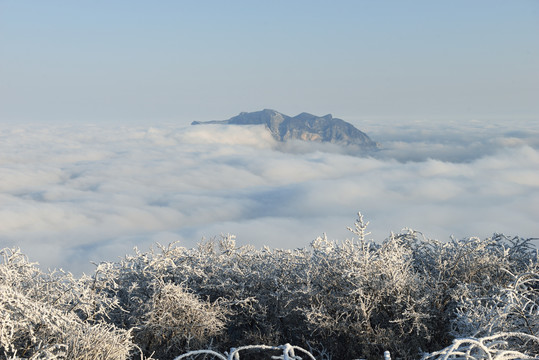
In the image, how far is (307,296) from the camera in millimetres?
11922

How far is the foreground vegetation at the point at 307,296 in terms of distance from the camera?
33.5ft

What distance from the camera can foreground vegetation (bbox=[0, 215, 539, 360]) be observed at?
1021cm

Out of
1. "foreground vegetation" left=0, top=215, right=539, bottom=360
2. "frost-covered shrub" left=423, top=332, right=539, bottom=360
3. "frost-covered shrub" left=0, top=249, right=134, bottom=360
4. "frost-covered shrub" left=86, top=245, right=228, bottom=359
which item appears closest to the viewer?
"frost-covered shrub" left=423, top=332, right=539, bottom=360

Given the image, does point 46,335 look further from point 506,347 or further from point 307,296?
point 506,347

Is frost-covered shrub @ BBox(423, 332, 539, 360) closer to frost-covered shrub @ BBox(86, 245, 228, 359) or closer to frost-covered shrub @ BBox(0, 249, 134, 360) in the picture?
frost-covered shrub @ BBox(0, 249, 134, 360)

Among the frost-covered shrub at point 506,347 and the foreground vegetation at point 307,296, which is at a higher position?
the frost-covered shrub at point 506,347

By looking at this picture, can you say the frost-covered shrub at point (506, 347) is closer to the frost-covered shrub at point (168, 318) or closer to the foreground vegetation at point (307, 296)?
the foreground vegetation at point (307, 296)

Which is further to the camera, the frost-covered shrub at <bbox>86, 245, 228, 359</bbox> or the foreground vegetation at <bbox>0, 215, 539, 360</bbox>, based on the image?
the frost-covered shrub at <bbox>86, 245, 228, 359</bbox>

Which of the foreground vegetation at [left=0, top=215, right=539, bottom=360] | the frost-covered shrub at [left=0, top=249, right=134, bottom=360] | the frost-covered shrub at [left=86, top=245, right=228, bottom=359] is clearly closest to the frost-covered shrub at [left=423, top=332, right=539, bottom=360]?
the foreground vegetation at [left=0, top=215, right=539, bottom=360]

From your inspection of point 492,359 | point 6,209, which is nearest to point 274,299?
point 492,359

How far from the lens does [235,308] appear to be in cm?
1320

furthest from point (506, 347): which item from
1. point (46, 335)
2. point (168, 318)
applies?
point (168, 318)

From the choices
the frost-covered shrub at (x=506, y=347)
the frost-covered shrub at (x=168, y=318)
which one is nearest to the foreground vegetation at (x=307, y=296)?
the frost-covered shrub at (x=168, y=318)

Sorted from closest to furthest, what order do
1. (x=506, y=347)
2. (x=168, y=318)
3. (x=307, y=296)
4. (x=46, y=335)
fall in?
(x=506, y=347)
(x=46, y=335)
(x=168, y=318)
(x=307, y=296)
